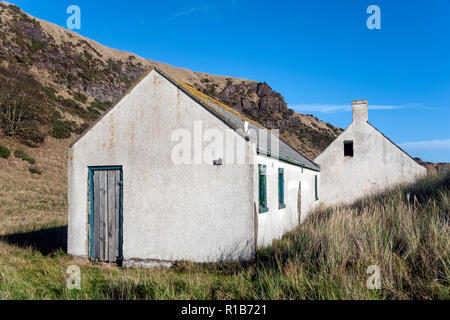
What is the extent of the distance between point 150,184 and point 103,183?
159cm

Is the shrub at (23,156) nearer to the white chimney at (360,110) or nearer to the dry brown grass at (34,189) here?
the dry brown grass at (34,189)

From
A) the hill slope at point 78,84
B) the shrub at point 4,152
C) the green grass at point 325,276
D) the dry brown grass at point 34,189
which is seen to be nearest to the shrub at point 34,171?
the dry brown grass at point 34,189

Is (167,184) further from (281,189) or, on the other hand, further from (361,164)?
(361,164)

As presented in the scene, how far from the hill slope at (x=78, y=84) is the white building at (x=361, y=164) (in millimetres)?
27705

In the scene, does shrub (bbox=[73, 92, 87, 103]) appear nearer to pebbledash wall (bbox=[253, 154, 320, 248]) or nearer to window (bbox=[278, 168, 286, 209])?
pebbledash wall (bbox=[253, 154, 320, 248])

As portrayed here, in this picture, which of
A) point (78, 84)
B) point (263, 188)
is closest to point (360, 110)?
point (263, 188)

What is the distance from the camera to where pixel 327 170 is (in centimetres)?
1969

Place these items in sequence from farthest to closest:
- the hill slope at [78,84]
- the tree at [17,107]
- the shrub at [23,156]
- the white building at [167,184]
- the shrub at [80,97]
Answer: the shrub at [80,97], the hill slope at [78,84], the tree at [17,107], the shrub at [23,156], the white building at [167,184]

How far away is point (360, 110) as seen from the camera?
18969mm

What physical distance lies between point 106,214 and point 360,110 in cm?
1575

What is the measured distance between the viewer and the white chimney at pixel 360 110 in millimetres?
18869

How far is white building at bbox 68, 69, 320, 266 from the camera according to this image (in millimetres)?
7883

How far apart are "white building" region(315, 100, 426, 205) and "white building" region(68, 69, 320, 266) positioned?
10.6 meters
